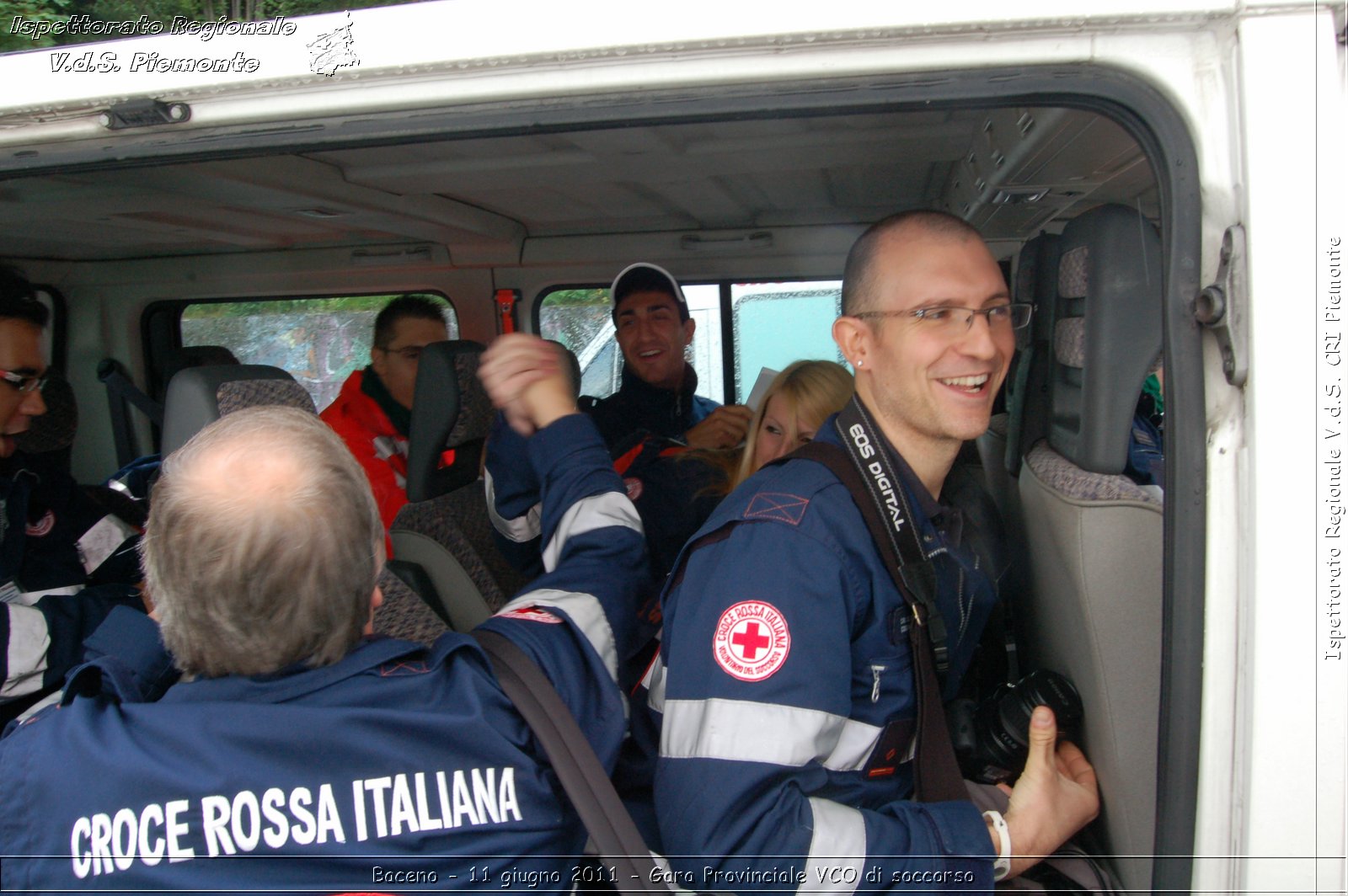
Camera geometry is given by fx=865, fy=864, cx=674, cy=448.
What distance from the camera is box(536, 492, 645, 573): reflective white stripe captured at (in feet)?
5.03

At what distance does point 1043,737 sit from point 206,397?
161 centimetres

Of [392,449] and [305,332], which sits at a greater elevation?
[305,332]

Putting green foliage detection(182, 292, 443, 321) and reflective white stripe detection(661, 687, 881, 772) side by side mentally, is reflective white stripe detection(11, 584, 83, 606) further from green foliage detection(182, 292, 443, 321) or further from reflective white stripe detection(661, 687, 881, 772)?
green foliage detection(182, 292, 443, 321)

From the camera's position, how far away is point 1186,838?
3.33ft

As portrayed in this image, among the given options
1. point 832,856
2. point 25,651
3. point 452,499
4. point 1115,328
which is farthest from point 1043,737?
point 25,651

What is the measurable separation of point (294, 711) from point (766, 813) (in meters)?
0.61

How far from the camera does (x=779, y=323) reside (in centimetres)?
333

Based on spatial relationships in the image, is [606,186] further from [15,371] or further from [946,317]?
[15,371]

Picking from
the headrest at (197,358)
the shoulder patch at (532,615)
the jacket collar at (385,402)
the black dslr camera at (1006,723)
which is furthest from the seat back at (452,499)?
the headrest at (197,358)

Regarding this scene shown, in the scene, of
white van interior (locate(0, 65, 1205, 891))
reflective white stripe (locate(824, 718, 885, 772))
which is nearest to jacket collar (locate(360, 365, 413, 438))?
white van interior (locate(0, 65, 1205, 891))

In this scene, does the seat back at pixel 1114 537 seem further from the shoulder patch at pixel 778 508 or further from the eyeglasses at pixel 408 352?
the eyeglasses at pixel 408 352

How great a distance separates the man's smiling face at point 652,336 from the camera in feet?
10.2

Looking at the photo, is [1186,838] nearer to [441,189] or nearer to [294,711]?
[294,711]

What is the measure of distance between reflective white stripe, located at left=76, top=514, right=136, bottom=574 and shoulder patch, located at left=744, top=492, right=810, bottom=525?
2.03 metres
